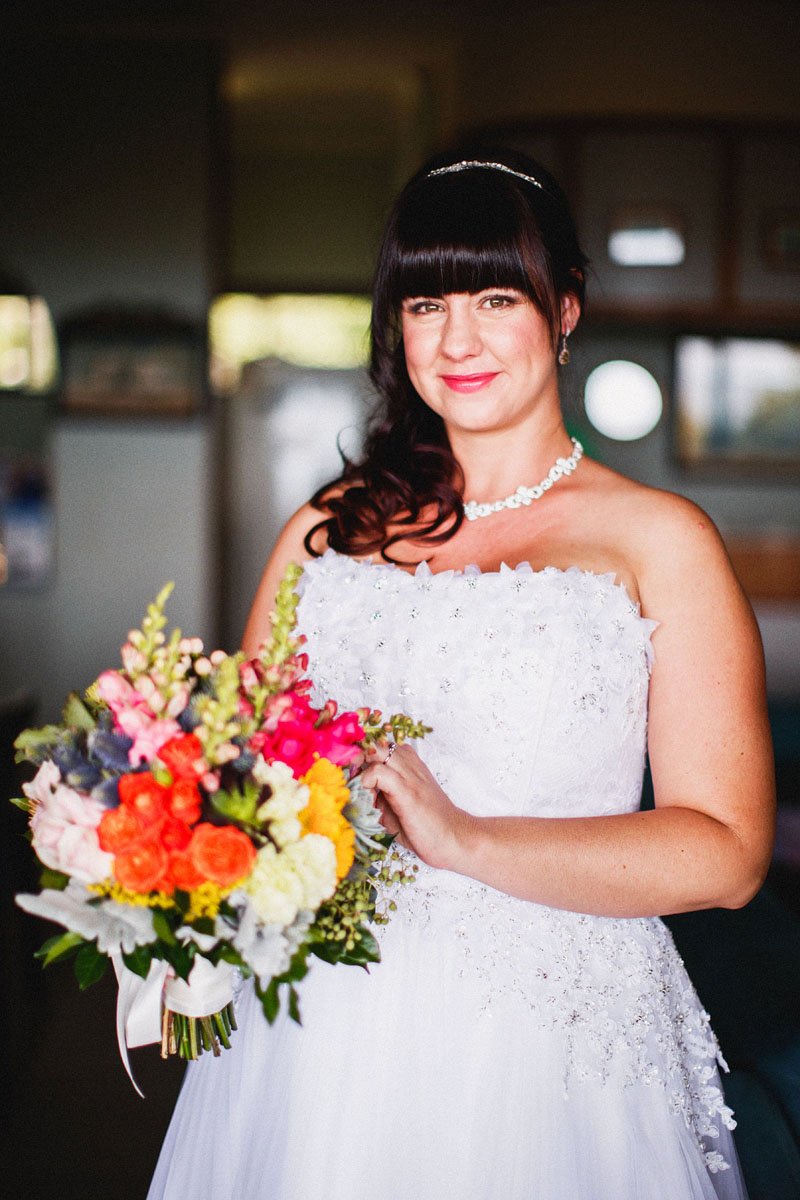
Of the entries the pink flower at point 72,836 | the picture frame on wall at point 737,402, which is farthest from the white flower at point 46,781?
the picture frame on wall at point 737,402

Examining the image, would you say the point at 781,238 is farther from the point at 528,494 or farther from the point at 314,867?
the point at 314,867

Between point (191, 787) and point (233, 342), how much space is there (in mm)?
6193

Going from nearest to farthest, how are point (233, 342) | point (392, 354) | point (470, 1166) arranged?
point (470, 1166)
point (392, 354)
point (233, 342)

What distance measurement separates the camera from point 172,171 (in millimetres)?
5285

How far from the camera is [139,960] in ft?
3.52

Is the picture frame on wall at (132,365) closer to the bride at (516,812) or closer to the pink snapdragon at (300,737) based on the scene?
the bride at (516,812)

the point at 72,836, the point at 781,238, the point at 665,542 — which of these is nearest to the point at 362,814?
the point at 72,836

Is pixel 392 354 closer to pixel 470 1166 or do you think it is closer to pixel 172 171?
A: pixel 470 1166

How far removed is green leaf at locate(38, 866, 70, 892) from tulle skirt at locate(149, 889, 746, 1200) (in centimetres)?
47

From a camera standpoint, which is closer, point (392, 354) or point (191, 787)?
point (191, 787)

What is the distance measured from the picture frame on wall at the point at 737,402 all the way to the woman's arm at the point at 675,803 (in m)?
4.11

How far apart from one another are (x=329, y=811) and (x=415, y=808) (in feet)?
0.80

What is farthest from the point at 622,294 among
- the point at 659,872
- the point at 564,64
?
the point at 659,872

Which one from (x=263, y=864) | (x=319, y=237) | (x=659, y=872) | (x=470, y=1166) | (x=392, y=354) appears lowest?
(x=470, y=1166)
